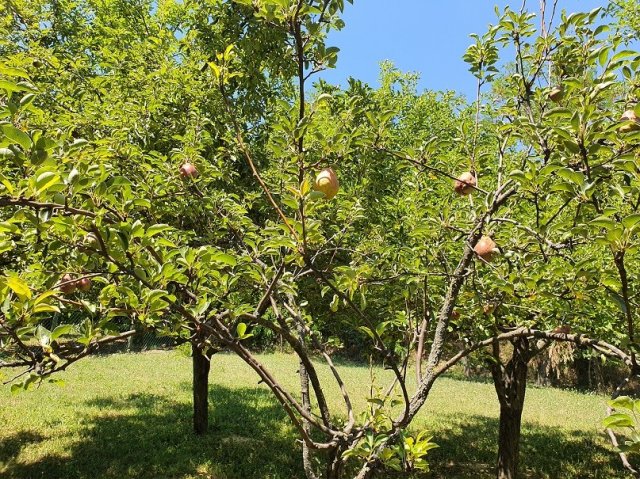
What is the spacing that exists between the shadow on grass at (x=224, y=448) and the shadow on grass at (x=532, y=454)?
0.6 inches

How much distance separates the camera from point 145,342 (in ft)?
67.6

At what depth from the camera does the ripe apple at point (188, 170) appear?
101 inches

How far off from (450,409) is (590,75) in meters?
11.7

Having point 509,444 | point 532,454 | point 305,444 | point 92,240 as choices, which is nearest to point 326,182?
point 92,240

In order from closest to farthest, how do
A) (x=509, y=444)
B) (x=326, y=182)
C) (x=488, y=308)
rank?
(x=326, y=182), (x=488, y=308), (x=509, y=444)

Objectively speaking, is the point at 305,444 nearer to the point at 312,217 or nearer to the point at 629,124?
the point at 312,217

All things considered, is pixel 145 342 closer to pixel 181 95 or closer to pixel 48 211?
pixel 181 95

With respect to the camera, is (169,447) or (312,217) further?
(169,447)

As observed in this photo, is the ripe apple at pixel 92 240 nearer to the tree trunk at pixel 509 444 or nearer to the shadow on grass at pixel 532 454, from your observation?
the tree trunk at pixel 509 444

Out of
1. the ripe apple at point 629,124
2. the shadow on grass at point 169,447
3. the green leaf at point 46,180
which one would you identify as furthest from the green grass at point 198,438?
the ripe apple at point 629,124

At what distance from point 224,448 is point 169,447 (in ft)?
2.60

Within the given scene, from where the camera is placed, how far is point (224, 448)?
6.65m

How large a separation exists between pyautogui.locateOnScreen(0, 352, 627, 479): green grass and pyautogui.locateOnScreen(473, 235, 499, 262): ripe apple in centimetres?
369

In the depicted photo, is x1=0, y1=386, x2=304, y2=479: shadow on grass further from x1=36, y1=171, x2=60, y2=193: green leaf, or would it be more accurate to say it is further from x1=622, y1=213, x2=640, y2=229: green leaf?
x1=622, y1=213, x2=640, y2=229: green leaf
